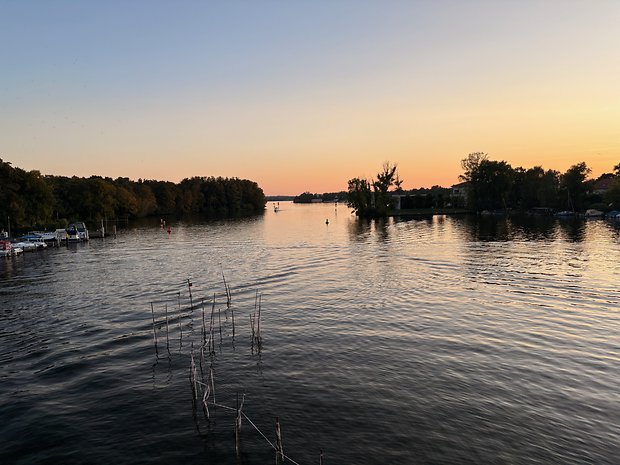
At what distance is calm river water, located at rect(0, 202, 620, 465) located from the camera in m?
16.7

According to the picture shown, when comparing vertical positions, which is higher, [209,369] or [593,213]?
[593,213]

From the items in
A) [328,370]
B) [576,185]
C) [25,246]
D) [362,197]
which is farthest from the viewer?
[362,197]

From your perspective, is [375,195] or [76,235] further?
Result: [375,195]

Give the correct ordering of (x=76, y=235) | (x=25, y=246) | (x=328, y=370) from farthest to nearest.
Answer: (x=76, y=235) < (x=25, y=246) < (x=328, y=370)

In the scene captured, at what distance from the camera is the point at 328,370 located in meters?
23.9

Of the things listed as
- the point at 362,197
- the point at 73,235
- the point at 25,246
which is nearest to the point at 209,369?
the point at 25,246

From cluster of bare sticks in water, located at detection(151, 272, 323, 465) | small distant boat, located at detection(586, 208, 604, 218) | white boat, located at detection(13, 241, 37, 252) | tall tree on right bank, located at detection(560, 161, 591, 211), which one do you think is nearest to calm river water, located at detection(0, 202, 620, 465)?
cluster of bare sticks in water, located at detection(151, 272, 323, 465)

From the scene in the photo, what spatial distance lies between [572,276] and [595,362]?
101 feet

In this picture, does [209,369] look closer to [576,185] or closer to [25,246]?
[25,246]

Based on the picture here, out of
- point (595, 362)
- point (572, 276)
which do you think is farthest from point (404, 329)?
point (572, 276)

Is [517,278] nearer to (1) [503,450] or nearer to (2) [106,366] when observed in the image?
(1) [503,450]

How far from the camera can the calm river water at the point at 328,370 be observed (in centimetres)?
1667

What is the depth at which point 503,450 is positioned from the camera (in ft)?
52.9

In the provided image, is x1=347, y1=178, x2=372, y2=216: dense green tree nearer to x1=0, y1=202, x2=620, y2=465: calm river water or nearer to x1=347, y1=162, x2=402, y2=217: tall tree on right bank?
x1=347, y1=162, x2=402, y2=217: tall tree on right bank
